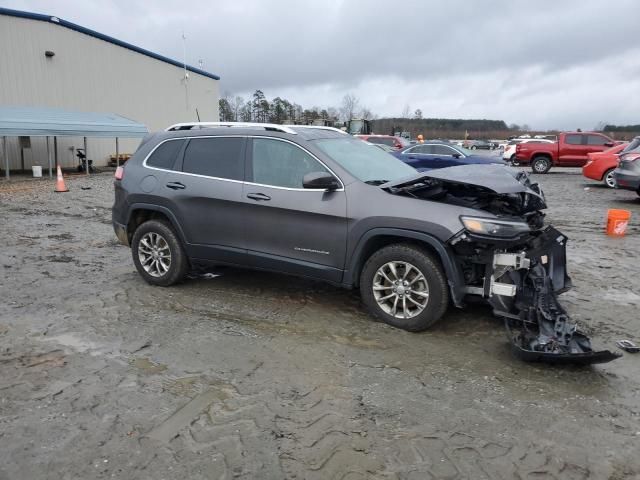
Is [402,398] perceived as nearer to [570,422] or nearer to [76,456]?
[570,422]

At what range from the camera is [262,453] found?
288cm

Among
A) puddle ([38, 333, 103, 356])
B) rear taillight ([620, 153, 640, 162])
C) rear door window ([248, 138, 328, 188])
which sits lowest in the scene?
puddle ([38, 333, 103, 356])

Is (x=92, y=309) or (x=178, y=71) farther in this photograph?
(x=178, y=71)

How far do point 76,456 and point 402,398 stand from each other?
2.00m

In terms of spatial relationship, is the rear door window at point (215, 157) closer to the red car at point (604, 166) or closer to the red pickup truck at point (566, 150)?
the red car at point (604, 166)

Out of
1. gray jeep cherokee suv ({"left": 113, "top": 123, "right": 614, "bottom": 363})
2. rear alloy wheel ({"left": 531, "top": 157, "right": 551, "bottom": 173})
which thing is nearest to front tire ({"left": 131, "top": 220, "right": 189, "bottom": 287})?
gray jeep cherokee suv ({"left": 113, "top": 123, "right": 614, "bottom": 363})

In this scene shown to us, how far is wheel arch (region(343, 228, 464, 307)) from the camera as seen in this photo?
4.27 m

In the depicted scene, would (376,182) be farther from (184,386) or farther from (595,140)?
(595,140)

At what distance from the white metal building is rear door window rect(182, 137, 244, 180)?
18492 mm

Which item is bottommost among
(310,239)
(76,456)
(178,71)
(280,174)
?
(76,456)

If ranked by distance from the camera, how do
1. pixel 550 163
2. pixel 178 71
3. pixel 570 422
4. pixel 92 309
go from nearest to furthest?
1. pixel 570 422
2. pixel 92 309
3. pixel 550 163
4. pixel 178 71

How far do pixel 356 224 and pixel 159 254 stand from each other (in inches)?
98.3

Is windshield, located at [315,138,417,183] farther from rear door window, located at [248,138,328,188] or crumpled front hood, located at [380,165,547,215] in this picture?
crumpled front hood, located at [380,165,547,215]

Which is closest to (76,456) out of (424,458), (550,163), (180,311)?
(424,458)
